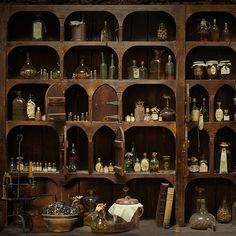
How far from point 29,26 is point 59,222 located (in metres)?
1.86

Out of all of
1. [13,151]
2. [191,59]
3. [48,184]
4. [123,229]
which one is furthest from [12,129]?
[191,59]

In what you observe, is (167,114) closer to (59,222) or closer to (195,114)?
(195,114)

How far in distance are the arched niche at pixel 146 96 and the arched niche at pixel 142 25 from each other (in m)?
0.46

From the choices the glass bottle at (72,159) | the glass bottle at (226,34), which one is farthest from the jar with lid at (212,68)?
the glass bottle at (72,159)

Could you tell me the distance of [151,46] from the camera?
508 cm

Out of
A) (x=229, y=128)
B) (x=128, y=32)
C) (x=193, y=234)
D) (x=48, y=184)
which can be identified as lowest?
(x=193, y=234)

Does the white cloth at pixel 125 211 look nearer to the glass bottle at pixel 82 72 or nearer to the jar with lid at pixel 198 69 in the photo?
the glass bottle at pixel 82 72

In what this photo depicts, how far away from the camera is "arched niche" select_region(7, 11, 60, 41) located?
5.27m

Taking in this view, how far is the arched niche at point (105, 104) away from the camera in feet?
16.5

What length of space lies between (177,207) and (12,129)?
1645 mm

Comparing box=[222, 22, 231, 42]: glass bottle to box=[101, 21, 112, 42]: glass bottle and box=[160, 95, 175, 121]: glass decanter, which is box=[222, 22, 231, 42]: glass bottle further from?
box=[101, 21, 112, 42]: glass bottle

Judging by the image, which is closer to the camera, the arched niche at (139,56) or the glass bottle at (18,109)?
the glass bottle at (18,109)

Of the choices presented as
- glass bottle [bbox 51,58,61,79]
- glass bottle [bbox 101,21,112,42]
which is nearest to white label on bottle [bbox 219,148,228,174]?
glass bottle [bbox 101,21,112,42]

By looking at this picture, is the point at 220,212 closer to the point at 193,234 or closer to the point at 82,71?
the point at 193,234
